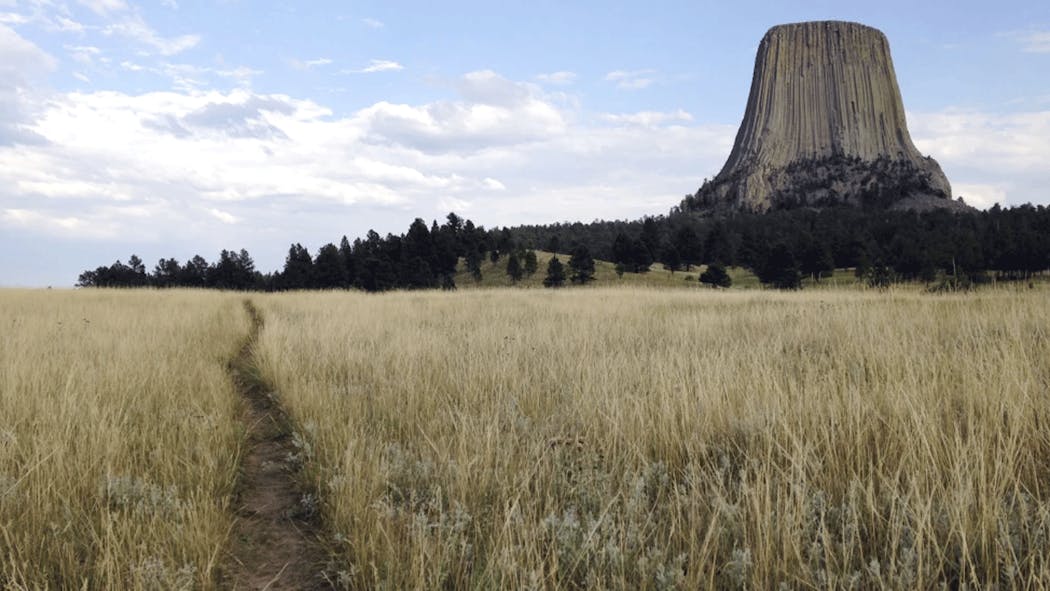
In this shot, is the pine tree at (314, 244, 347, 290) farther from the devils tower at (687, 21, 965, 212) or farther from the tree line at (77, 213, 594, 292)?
the devils tower at (687, 21, 965, 212)

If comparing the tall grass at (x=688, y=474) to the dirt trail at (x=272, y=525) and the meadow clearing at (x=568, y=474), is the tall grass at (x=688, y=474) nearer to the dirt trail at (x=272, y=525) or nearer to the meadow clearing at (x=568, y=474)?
the meadow clearing at (x=568, y=474)

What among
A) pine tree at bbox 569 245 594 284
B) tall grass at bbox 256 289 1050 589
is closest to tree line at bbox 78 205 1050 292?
pine tree at bbox 569 245 594 284

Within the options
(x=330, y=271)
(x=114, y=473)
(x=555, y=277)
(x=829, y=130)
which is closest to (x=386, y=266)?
(x=330, y=271)

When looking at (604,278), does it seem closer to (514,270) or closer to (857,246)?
(514,270)

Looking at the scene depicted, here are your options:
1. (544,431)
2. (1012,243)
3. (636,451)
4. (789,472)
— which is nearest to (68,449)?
(544,431)

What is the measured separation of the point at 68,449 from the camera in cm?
370

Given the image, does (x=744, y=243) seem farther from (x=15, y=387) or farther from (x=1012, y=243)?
(x=15, y=387)

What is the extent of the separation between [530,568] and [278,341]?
8.12 metres

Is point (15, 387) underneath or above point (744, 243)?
underneath

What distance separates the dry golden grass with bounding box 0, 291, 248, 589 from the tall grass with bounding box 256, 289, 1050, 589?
0.67 m

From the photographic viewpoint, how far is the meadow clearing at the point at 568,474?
2.36m

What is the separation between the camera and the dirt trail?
2867 millimetres

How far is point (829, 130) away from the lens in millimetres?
151500

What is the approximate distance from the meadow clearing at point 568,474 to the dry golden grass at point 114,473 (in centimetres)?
2
